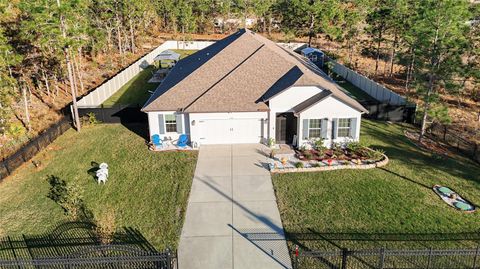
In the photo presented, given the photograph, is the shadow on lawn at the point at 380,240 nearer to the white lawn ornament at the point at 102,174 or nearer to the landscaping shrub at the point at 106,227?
the landscaping shrub at the point at 106,227

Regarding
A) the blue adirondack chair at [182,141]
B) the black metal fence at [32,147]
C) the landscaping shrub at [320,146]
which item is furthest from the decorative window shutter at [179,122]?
the black metal fence at [32,147]

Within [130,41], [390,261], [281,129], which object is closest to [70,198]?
[281,129]

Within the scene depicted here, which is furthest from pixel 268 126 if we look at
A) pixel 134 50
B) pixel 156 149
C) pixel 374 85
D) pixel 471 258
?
pixel 134 50

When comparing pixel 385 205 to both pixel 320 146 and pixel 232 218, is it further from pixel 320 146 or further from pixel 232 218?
pixel 232 218

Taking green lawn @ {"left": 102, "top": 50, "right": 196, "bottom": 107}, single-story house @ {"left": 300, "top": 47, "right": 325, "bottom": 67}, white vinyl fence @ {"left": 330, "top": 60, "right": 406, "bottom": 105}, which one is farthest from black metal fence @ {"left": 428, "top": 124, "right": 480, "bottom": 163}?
green lawn @ {"left": 102, "top": 50, "right": 196, "bottom": 107}

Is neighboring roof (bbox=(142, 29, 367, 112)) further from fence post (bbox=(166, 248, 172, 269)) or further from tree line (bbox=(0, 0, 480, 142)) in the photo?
fence post (bbox=(166, 248, 172, 269))

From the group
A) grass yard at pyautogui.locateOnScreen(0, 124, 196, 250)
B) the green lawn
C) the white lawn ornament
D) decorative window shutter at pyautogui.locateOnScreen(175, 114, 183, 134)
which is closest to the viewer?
grass yard at pyautogui.locateOnScreen(0, 124, 196, 250)

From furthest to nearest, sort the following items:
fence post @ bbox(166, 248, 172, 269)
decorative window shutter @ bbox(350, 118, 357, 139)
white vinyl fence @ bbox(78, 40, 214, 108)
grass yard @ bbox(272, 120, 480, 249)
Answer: white vinyl fence @ bbox(78, 40, 214, 108) → decorative window shutter @ bbox(350, 118, 357, 139) → grass yard @ bbox(272, 120, 480, 249) → fence post @ bbox(166, 248, 172, 269)
